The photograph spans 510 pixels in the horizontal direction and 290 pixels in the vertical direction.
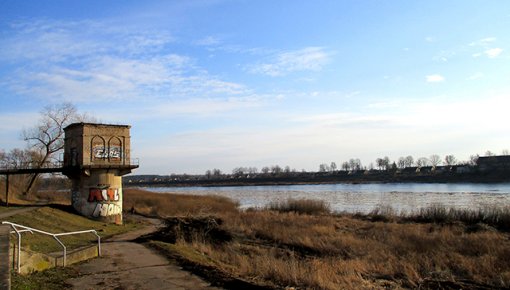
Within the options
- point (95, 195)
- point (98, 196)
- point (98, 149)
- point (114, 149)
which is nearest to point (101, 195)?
point (98, 196)

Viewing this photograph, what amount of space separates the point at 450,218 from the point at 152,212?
108 feet

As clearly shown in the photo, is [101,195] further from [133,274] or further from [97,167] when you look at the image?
[133,274]

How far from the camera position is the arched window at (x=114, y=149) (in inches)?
1516

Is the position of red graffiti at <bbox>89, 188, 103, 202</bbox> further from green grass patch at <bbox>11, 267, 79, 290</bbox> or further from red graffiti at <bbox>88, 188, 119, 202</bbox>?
green grass patch at <bbox>11, 267, 79, 290</bbox>

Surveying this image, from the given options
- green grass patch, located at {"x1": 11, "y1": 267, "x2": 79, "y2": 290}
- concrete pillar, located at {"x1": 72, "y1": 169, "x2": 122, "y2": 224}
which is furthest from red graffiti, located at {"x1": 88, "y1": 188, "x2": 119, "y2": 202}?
green grass patch, located at {"x1": 11, "y1": 267, "x2": 79, "y2": 290}

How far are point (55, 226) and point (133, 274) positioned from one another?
17.3 meters

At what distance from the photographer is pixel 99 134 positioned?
124 ft

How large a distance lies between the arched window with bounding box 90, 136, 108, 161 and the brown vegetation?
1271 centimetres

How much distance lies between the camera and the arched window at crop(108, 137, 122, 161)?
38500 millimetres

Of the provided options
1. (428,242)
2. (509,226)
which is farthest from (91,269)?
(509,226)

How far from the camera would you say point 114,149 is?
127 ft

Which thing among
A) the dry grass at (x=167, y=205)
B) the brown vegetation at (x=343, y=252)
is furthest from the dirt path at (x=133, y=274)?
the dry grass at (x=167, y=205)

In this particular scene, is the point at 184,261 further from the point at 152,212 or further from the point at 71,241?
the point at 152,212

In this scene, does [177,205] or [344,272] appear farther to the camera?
[177,205]
